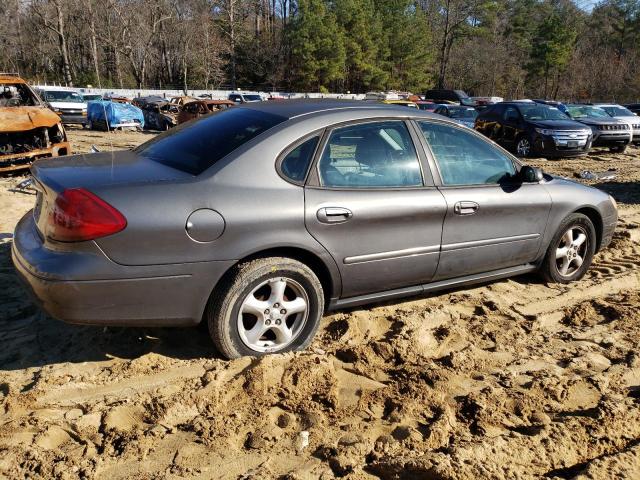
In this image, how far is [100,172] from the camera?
3.25 m

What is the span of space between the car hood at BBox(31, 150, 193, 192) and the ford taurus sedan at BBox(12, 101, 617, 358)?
14mm

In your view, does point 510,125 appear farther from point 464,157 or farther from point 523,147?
point 464,157

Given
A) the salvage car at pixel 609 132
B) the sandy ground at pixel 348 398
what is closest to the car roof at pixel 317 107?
the sandy ground at pixel 348 398

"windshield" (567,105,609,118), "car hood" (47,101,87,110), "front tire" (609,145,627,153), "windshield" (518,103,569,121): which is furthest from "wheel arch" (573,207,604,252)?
"car hood" (47,101,87,110)

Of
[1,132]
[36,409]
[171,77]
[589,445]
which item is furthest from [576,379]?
[171,77]

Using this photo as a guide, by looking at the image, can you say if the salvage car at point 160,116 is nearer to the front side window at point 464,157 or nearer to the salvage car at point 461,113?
the salvage car at point 461,113

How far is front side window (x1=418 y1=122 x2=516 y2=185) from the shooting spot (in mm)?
4000

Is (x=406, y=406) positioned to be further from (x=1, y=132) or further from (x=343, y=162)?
(x=1, y=132)

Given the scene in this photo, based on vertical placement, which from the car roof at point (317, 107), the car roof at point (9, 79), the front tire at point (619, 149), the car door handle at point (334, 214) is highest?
the car roof at point (9, 79)

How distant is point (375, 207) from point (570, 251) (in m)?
2.26

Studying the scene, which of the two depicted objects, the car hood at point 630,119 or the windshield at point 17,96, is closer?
→ the windshield at point 17,96

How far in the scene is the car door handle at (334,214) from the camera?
338 cm

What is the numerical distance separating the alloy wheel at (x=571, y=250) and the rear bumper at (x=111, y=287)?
3108 mm

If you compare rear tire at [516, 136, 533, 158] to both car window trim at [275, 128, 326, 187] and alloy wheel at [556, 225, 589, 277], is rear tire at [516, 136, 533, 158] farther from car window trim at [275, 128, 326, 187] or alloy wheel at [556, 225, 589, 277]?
car window trim at [275, 128, 326, 187]
